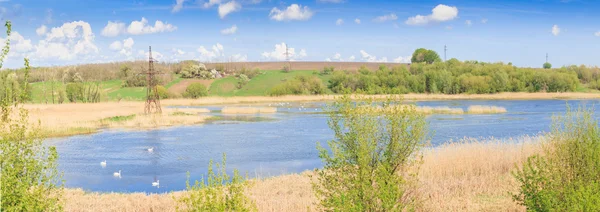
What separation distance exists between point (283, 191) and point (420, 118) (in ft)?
17.3

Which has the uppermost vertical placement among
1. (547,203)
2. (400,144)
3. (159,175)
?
(400,144)

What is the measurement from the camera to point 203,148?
28641 mm

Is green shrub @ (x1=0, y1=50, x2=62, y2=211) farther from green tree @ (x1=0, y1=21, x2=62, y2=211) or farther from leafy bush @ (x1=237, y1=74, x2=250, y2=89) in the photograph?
leafy bush @ (x1=237, y1=74, x2=250, y2=89)

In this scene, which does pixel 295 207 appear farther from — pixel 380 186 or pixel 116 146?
pixel 116 146

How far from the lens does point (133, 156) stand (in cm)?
2659

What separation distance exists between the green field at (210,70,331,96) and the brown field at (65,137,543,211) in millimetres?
72612

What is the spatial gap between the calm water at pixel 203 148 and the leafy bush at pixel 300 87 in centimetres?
4538

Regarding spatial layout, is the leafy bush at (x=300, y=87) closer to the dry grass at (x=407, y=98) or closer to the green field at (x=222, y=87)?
the green field at (x=222, y=87)

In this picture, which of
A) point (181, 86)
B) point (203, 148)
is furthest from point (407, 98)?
point (203, 148)

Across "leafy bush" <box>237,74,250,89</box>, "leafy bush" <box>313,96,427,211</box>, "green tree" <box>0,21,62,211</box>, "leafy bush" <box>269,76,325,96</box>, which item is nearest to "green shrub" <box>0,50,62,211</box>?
"green tree" <box>0,21,62,211</box>

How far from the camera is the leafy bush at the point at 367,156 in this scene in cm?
912

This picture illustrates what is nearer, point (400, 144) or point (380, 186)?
point (380, 186)

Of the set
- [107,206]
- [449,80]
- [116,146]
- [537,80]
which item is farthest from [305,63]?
[107,206]

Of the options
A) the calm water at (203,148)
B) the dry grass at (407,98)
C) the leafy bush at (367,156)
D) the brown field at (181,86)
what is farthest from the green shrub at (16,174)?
the brown field at (181,86)
